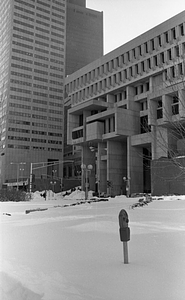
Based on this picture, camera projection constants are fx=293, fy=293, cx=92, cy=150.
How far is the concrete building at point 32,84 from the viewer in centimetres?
10319

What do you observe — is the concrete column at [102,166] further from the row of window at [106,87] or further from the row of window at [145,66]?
the row of window at [145,66]

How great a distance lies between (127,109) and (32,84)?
65.0 meters

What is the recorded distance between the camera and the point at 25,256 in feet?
15.8

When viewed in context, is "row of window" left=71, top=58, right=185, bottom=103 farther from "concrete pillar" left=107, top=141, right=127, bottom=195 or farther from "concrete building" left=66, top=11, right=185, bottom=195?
"concrete pillar" left=107, top=141, right=127, bottom=195

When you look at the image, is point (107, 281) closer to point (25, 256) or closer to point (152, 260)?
point (152, 260)

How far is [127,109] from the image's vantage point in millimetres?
53688

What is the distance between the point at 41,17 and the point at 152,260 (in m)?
122

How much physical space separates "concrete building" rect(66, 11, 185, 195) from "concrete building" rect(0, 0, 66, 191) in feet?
141

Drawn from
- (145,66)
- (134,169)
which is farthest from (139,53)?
(134,169)

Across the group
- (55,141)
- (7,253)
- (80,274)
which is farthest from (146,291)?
(55,141)

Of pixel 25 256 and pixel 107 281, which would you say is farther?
pixel 25 256

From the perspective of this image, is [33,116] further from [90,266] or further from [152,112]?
[90,266]

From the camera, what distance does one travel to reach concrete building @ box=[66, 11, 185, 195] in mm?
47469

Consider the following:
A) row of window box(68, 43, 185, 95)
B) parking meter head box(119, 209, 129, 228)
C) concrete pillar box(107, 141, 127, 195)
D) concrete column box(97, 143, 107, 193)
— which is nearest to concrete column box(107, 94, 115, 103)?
row of window box(68, 43, 185, 95)
